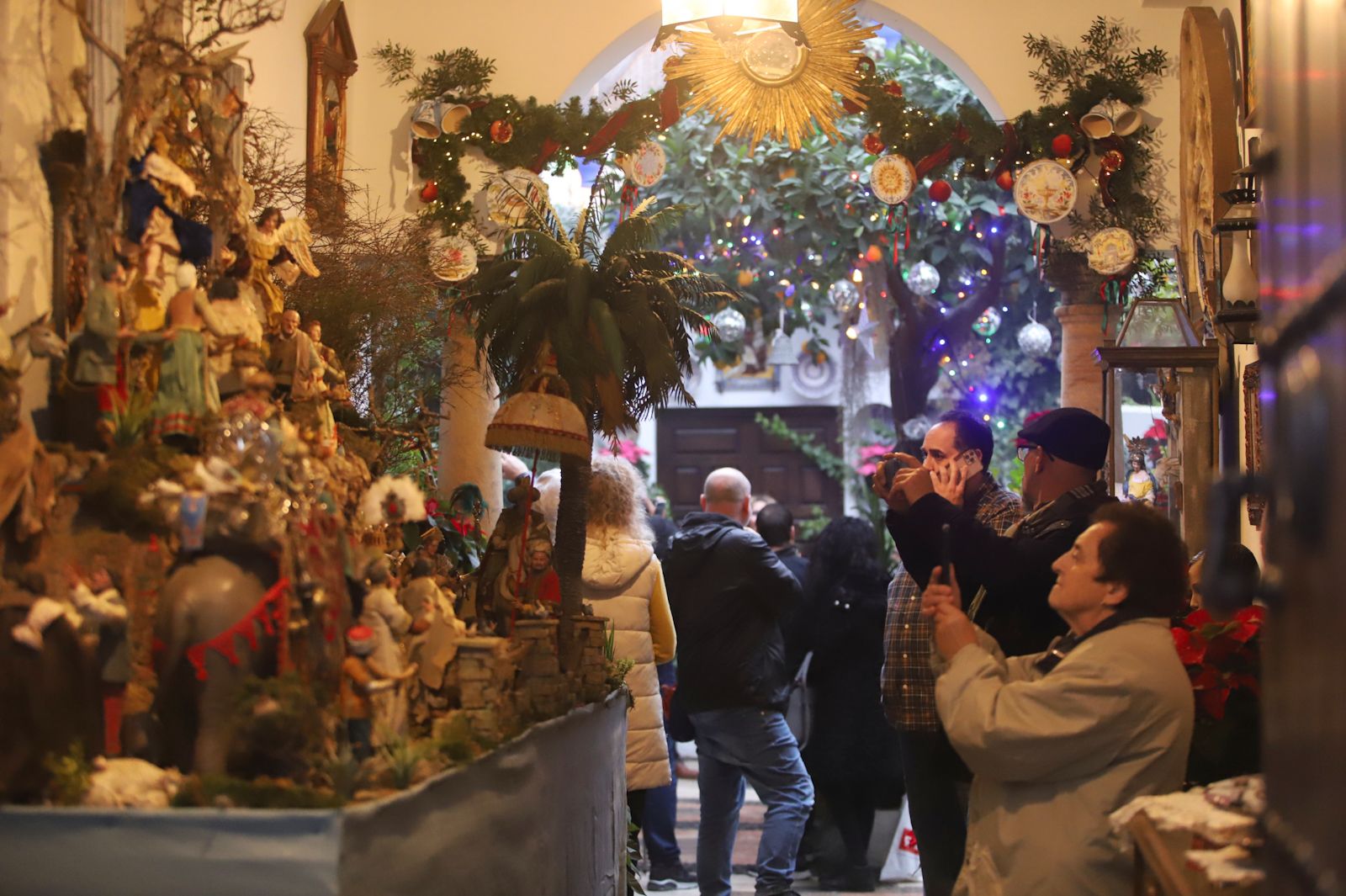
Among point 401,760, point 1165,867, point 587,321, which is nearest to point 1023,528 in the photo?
point 587,321

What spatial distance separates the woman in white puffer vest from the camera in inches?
249

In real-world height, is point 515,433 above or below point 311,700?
above

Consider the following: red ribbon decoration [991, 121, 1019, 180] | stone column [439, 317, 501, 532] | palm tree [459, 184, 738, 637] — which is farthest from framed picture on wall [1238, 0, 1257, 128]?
stone column [439, 317, 501, 532]

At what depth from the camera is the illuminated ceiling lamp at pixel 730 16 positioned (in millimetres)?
6797

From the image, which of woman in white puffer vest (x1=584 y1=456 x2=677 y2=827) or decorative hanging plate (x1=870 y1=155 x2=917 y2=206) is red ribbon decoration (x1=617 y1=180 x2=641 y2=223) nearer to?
decorative hanging plate (x1=870 y1=155 x2=917 y2=206)

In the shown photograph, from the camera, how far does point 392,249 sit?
5.67 metres

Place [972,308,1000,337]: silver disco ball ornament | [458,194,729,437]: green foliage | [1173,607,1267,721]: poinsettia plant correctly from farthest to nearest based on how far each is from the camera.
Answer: [972,308,1000,337]: silver disco ball ornament, [458,194,729,437]: green foliage, [1173,607,1267,721]: poinsettia plant

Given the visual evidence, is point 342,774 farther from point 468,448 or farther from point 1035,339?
point 1035,339

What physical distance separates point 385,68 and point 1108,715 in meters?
5.48

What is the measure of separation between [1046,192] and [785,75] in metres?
1.35

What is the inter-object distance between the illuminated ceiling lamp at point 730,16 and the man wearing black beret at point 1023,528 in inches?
107

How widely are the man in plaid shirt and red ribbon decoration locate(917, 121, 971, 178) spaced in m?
2.62

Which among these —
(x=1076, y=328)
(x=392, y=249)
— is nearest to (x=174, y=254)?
(x=392, y=249)

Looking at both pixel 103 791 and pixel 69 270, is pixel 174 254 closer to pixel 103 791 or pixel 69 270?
pixel 69 270
